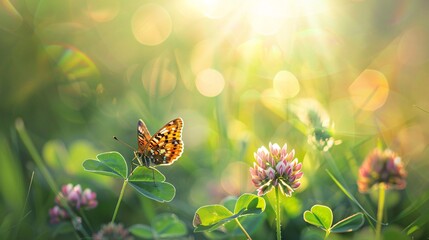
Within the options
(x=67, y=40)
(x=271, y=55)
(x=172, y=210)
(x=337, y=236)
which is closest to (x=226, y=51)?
(x=271, y=55)

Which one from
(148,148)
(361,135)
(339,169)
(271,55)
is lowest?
(148,148)

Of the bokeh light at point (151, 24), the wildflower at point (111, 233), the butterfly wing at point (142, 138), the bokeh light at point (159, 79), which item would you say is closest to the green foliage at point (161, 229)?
the wildflower at point (111, 233)

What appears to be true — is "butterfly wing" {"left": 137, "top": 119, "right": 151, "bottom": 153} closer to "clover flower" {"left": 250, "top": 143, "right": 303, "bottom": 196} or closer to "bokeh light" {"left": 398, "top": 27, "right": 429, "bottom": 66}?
"clover flower" {"left": 250, "top": 143, "right": 303, "bottom": 196}

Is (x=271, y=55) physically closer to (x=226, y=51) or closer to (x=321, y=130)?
(x=226, y=51)

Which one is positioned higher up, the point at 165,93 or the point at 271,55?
the point at 271,55

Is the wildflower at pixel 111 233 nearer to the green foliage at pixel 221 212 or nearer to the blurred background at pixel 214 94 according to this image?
the blurred background at pixel 214 94

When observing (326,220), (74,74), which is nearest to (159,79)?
(74,74)

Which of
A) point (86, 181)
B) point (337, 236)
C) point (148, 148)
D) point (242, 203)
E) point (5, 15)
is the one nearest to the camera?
point (242, 203)
